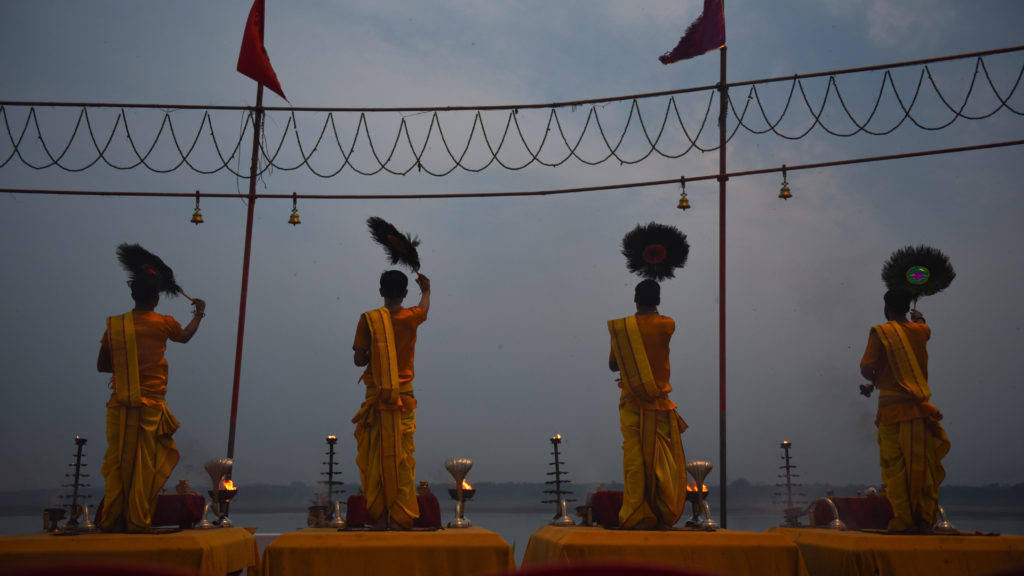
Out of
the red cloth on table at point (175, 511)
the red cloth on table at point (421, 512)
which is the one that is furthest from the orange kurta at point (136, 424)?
the red cloth on table at point (421, 512)

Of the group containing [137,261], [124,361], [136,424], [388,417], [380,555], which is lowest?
[380,555]

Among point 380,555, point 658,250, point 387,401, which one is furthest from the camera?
point 658,250

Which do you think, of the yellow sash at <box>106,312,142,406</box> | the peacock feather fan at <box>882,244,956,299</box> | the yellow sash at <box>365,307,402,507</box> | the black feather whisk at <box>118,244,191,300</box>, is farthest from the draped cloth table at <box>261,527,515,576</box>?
the peacock feather fan at <box>882,244,956,299</box>

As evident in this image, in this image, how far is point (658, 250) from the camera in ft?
24.6

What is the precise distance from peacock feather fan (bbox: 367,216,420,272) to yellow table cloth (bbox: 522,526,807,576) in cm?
274

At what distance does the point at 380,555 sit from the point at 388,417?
135cm

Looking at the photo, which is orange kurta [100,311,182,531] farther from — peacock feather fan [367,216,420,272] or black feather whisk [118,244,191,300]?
peacock feather fan [367,216,420,272]

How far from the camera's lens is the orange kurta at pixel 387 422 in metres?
6.38

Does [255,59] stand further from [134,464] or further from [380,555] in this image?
[380,555]

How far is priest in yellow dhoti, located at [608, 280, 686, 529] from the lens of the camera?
661 centimetres

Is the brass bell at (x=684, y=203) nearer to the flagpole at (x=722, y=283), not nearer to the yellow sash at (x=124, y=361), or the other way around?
the flagpole at (x=722, y=283)

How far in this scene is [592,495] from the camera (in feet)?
25.1

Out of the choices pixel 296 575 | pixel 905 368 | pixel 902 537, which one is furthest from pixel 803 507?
pixel 296 575

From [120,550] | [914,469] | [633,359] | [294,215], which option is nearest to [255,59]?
[294,215]
